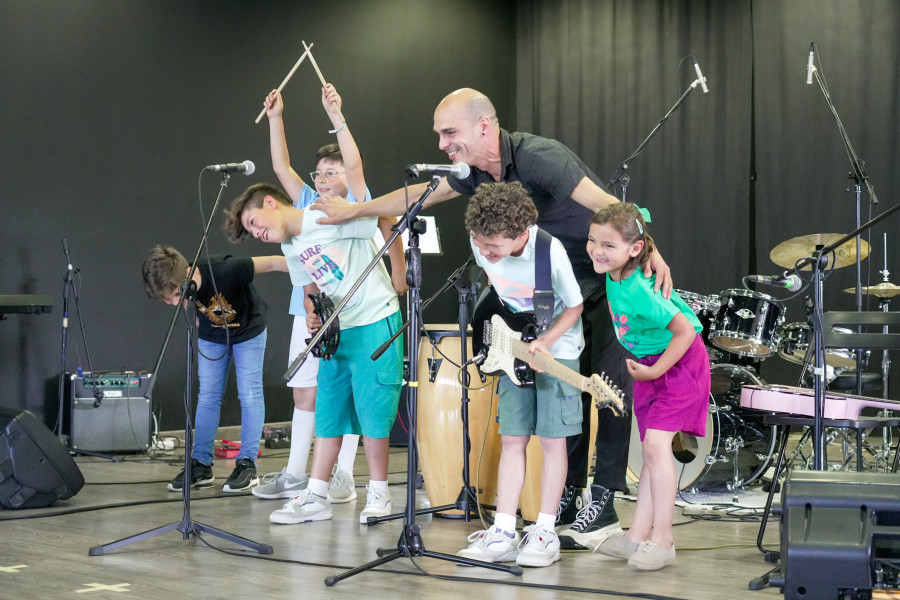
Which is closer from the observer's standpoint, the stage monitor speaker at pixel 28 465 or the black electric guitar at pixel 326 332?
the black electric guitar at pixel 326 332

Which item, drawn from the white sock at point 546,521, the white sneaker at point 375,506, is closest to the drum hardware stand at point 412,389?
the white sock at point 546,521

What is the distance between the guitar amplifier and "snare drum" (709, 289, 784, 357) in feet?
11.3

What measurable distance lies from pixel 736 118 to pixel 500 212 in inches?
207

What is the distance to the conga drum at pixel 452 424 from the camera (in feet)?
13.2

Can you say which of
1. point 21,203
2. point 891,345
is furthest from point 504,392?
point 21,203

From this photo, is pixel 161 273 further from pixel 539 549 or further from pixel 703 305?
pixel 703 305

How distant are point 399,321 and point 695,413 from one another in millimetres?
1268

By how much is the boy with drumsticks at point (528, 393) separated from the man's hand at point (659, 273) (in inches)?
9.4

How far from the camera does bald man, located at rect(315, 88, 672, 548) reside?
3314 millimetres

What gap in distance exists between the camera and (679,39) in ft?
26.3

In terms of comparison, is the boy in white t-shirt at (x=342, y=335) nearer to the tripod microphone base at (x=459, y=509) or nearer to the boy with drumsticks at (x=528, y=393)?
the tripod microphone base at (x=459, y=509)

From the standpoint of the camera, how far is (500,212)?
9.98 ft

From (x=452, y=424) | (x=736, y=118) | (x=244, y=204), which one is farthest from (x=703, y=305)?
(x=736, y=118)

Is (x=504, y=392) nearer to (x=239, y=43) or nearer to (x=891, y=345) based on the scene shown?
(x=891, y=345)
